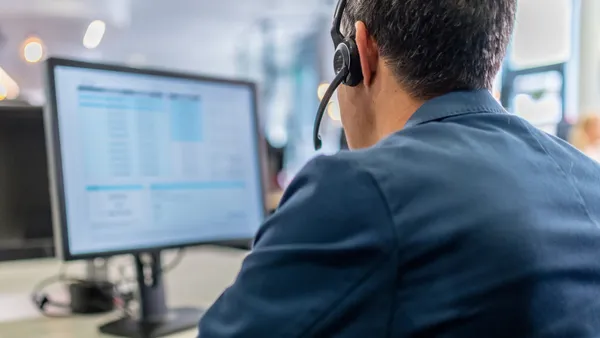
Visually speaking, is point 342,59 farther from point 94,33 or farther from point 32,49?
point 94,33

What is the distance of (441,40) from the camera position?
0.64 meters

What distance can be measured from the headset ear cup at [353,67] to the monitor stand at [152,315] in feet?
1.74

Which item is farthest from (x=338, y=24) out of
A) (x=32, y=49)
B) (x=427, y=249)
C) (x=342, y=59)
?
(x=32, y=49)

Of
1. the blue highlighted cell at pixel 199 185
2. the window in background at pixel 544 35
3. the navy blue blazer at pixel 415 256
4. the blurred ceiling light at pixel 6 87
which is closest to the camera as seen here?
the navy blue blazer at pixel 415 256

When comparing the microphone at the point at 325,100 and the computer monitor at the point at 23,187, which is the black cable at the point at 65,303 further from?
the microphone at the point at 325,100

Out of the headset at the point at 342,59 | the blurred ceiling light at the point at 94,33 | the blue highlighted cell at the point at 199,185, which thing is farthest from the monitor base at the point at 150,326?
the blurred ceiling light at the point at 94,33

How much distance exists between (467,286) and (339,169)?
0.15 m

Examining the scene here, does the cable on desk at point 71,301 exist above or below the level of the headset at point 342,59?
below

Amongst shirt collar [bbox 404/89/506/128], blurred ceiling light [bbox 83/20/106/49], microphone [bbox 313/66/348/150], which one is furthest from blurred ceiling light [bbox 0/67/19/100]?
shirt collar [bbox 404/89/506/128]

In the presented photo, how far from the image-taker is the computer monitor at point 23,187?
1.26m

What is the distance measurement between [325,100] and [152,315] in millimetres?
523

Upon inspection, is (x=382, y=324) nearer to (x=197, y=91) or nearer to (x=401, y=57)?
(x=401, y=57)

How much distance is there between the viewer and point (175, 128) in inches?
A: 44.7

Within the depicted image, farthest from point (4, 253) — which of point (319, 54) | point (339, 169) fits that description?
point (319, 54)
